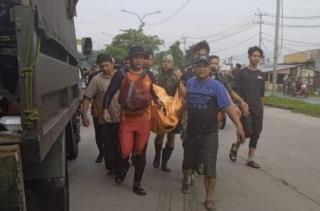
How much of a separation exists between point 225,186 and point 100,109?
1996 mm

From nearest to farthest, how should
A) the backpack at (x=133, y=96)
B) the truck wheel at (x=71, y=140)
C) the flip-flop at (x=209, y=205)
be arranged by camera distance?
the flip-flop at (x=209, y=205), the backpack at (x=133, y=96), the truck wheel at (x=71, y=140)

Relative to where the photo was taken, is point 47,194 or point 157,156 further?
point 157,156

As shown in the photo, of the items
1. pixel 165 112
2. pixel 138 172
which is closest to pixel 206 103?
pixel 165 112

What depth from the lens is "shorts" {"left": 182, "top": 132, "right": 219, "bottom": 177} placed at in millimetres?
6082

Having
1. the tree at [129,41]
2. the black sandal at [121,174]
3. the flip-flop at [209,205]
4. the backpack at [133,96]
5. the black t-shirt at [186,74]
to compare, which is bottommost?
the flip-flop at [209,205]

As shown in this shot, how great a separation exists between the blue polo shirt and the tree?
157 feet

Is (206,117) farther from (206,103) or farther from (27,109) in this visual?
(27,109)

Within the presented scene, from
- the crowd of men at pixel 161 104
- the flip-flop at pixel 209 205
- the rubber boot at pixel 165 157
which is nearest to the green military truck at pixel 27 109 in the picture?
the flip-flop at pixel 209 205

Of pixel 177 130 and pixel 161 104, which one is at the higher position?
pixel 161 104

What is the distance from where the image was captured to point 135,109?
6.67 meters

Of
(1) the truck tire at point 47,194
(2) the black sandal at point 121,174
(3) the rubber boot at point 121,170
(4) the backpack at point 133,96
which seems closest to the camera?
(1) the truck tire at point 47,194

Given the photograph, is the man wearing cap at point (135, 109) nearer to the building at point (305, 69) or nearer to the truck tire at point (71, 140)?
the truck tire at point (71, 140)

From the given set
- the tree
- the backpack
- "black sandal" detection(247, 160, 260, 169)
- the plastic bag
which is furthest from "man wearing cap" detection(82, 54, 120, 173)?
the tree

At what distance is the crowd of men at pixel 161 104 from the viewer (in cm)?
624
